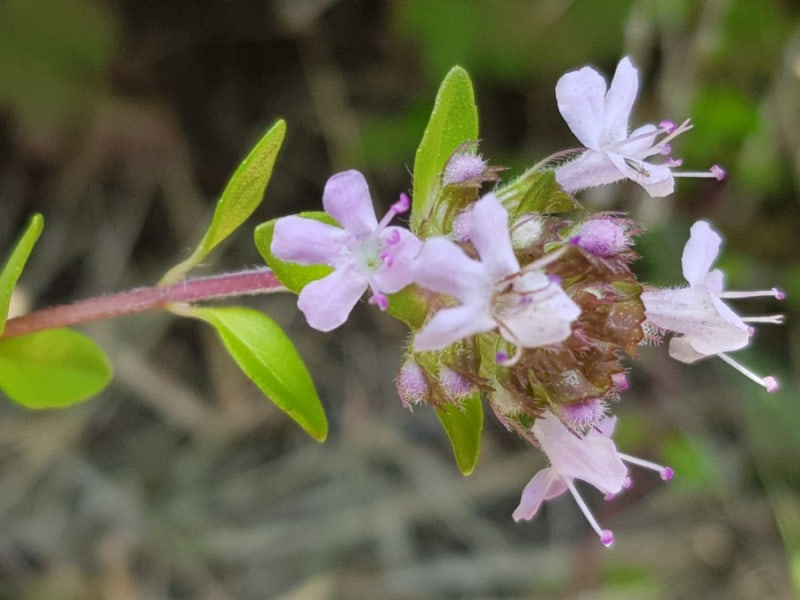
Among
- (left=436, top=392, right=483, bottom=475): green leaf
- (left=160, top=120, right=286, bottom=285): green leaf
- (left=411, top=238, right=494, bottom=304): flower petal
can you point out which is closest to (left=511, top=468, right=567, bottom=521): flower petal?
(left=436, top=392, right=483, bottom=475): green leaf

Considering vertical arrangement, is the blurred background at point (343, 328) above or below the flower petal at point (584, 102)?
below

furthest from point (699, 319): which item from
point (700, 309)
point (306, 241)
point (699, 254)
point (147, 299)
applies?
point (147, 299)

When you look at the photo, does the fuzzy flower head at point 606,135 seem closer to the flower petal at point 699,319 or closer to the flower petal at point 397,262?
the flower petal at point 699,319

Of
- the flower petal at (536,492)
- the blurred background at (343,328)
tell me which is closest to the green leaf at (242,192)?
the flower petal at (536,492)

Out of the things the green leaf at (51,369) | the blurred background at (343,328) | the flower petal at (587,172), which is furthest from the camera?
the blurred background at (343,328)

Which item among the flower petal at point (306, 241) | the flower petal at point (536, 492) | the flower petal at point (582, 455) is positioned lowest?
the flower petal at point (536, 492)

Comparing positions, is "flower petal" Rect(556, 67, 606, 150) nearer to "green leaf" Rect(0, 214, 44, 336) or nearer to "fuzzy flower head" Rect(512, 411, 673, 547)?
"fuzzy flower head" Rect(512, 411, 673, 547)
